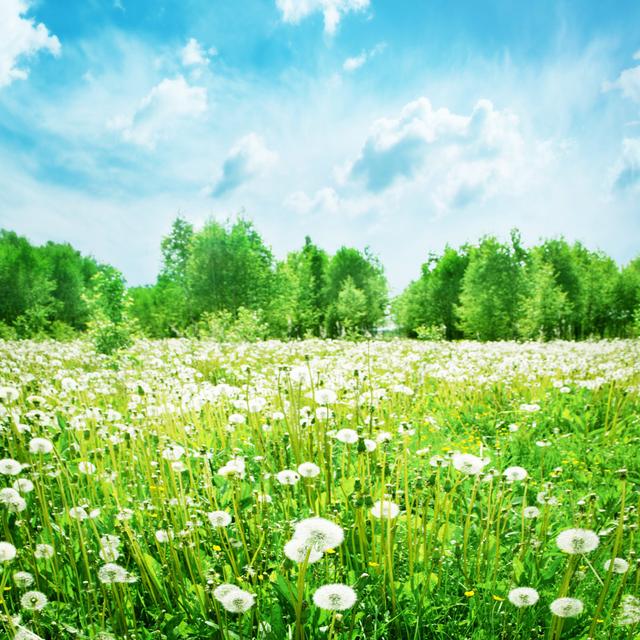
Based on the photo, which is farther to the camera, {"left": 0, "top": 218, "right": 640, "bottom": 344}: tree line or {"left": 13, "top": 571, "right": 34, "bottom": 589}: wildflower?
{"left": 0, "top": 218, "right": 640, "bottom": 344}: tree line

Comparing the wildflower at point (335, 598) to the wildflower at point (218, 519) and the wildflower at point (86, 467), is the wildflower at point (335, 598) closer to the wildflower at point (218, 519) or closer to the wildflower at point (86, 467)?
the wildflower at point (218, 519)

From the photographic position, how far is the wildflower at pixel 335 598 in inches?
53.2

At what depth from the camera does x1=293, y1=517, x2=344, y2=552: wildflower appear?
1379 mm

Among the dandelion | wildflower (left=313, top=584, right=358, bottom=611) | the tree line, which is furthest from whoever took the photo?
the tree line

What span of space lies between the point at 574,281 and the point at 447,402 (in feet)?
107

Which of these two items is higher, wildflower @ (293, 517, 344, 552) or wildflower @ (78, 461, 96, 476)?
wildflower @ (293, 517, 344, 552)

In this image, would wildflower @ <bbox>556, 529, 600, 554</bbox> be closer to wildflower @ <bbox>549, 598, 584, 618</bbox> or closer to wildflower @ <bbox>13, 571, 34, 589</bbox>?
wildflower @ <bbox>549, 598, 584, 618</bbox>

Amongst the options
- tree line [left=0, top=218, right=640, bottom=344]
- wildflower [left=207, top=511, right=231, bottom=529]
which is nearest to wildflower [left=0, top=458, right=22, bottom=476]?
wildflower [left=207, top=511, right=231, bottom=529]

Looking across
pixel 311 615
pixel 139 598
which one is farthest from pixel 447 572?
pixel 139 598

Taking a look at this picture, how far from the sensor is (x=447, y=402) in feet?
20.9

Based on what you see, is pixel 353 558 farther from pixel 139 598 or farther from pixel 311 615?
pixel 139 598

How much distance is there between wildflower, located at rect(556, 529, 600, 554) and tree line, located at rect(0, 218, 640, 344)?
13.2 metres

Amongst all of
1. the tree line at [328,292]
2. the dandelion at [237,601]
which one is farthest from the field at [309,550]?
the tree line at [328,292]

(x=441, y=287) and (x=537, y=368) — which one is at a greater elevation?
(x=441, y=287)
